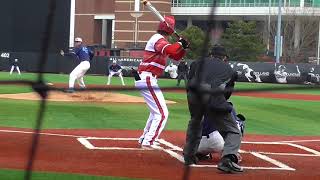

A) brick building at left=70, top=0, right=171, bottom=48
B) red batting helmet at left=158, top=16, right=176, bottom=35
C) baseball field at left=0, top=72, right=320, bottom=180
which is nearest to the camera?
baseball field at left=0, top=72, right=320, bottom=180

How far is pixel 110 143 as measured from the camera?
29.1 feet

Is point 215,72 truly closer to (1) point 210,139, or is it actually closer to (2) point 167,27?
(1) point 210,139

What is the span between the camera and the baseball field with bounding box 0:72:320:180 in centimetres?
655

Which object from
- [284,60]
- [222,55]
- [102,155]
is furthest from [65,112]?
[284,60]

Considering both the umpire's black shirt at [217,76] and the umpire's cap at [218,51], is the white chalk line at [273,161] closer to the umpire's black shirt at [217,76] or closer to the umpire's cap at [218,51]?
the umpire's black shirt at [217,76]

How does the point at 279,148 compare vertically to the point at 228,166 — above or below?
below

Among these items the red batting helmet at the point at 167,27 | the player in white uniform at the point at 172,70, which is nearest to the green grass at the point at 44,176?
the red batting helmet at the point at 167,27

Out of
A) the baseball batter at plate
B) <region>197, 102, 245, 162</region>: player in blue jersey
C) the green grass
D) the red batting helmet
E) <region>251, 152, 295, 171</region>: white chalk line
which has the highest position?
the red batting helmet

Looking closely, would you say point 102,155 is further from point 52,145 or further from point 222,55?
point 222,55

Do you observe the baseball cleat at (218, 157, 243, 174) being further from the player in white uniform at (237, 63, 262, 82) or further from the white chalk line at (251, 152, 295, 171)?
the player in white uniform at (237, 63, 262, 82)

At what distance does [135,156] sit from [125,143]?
4.16 ft

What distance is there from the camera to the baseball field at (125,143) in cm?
655

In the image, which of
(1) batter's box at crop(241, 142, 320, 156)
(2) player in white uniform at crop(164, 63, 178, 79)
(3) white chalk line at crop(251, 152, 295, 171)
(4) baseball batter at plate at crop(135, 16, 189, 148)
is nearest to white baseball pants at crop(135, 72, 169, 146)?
(4) baseball batter at plate at crop(135, 16, 189, 148)

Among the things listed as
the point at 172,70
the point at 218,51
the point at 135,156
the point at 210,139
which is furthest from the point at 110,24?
the point at 218,51
